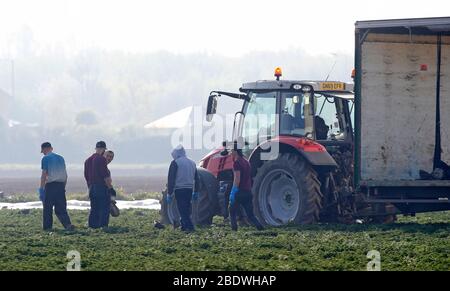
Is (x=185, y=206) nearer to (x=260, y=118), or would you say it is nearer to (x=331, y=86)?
(x=260, y=118)

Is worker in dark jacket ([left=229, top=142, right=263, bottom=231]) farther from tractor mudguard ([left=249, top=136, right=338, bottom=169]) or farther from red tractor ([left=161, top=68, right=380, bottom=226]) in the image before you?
tractor mudguard ([left=249, top=136, right=338, bottom=169])

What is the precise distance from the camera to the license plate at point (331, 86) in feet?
68.9

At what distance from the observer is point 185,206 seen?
20.4 m

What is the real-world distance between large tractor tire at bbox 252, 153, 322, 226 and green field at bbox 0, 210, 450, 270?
55 centimetres

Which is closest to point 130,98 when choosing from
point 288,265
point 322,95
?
point 322,95

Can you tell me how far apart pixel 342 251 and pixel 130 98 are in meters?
83.3

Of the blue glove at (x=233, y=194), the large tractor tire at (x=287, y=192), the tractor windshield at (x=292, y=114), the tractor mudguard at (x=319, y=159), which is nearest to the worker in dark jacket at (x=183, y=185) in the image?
the blue glove at (x=233, y=194)

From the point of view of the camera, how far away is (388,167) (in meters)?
19.5

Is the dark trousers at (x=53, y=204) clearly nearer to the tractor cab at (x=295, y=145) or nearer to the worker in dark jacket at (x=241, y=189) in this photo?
the tractor cab at (x=295, y=145)

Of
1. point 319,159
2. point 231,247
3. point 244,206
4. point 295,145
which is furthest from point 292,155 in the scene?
point 231,247

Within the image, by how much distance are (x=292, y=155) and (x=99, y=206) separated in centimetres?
391

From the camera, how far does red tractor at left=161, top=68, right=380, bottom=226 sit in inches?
789

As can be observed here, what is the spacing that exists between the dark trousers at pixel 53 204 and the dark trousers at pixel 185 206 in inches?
87.8

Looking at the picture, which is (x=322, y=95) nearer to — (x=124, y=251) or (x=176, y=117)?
(x=124, y=251)
